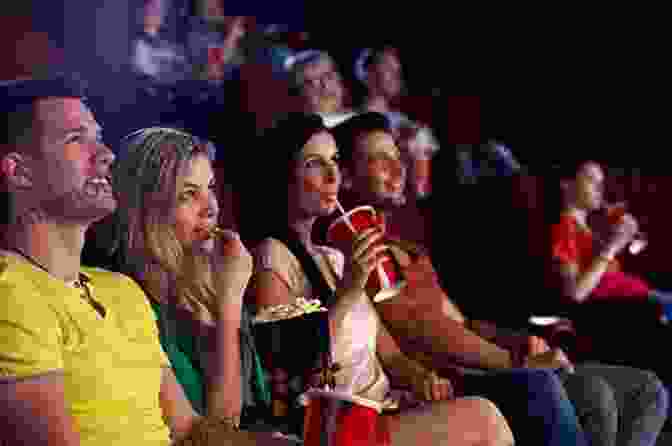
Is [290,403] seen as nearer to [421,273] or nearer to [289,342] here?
[289,342]

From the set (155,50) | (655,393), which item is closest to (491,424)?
(655,393)

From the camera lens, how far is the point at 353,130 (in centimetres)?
283

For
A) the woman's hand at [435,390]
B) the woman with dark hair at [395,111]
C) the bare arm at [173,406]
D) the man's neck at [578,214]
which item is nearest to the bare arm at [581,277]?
the man's neck at [578,214]

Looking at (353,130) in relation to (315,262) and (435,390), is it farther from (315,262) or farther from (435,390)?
(435,390)

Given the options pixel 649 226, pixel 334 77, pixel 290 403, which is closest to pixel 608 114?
pixel 649 226

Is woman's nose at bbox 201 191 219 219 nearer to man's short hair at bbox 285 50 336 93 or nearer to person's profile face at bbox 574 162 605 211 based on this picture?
man's short hair at bbox 285 50 336 93

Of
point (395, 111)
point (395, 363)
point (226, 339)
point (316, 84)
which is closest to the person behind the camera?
point (226, 339)

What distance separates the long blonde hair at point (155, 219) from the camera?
6.77 feet

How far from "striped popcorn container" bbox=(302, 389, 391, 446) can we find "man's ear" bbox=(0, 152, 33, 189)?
564 millimetres

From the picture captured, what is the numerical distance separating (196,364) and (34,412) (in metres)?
0.53

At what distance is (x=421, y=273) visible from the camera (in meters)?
3.10

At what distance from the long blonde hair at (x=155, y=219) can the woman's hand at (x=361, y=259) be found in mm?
311

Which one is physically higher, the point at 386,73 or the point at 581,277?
the point at 386,73

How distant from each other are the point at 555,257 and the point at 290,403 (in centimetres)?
261
